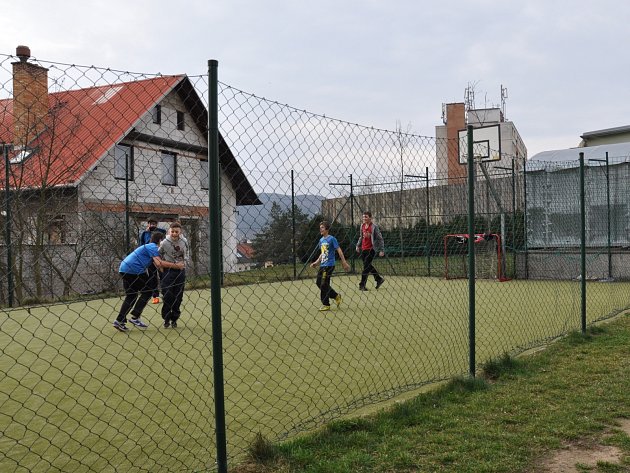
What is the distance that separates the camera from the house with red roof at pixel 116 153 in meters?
3.54

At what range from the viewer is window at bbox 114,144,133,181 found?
13.4 ft

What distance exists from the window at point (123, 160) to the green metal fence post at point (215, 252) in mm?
1190

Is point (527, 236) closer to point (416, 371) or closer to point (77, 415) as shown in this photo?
point (416, 371)

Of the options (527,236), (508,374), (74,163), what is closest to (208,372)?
(74,163)

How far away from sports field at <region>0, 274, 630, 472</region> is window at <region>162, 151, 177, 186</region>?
1.06m

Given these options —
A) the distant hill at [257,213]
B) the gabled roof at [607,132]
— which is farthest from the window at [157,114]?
the gabled roof at [607,132]

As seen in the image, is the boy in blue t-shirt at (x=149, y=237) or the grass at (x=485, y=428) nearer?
the grass at (x=485, y=428)

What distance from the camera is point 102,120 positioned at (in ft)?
13.6

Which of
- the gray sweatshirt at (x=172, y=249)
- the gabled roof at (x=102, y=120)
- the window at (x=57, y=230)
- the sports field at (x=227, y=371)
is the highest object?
the gabled roof at (x=102, y=120)

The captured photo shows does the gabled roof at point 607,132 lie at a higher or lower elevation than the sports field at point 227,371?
higher

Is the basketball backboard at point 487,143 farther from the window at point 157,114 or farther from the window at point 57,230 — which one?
the window at point 157,114

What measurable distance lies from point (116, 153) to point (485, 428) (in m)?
3.14

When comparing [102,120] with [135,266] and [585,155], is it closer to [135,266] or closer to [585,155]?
[135,266]

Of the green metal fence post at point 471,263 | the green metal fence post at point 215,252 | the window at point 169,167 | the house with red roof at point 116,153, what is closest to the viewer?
the green metal fence post at point 215,252
